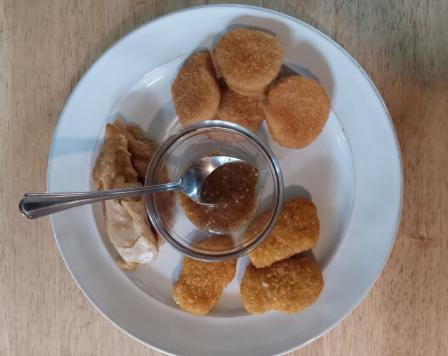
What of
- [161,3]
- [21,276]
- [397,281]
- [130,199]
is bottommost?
[397,281]

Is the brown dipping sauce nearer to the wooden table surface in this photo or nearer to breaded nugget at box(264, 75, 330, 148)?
breaded nugget at box(264, 75, 330, 148)

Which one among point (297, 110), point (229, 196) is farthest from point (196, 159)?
point (297, 110)

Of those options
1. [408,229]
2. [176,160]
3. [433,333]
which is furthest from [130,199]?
[433,333]

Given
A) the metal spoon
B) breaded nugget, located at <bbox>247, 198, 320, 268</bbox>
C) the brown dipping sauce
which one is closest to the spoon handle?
the metal spoon

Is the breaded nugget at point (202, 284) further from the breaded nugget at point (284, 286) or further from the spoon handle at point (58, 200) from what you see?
the spoon handle at point (58, 200)

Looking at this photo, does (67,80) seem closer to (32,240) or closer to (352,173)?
(32,240)

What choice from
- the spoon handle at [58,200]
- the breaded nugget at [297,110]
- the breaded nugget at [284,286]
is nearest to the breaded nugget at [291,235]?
the breaded nugget at [284,286]
